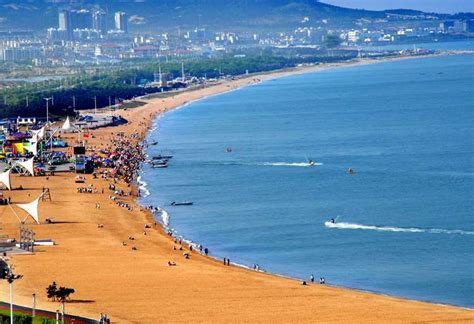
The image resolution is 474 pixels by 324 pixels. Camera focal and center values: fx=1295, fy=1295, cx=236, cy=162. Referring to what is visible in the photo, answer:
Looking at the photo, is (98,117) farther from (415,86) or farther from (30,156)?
(415,86)

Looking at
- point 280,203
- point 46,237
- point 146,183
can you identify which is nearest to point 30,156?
point 146,183

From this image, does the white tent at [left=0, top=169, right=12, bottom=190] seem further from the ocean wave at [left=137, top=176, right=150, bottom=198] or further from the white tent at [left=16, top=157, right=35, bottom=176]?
the ocean wave at [left=137, top=176, right=150, bottom=198]

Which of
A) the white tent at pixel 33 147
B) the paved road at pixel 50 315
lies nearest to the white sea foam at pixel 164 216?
the paved road at pixel 50 315

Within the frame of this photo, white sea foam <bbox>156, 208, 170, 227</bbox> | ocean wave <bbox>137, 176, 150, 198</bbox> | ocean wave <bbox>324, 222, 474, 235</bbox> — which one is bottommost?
ocean wave <bbox>137, 176, 150, 198</bbox>

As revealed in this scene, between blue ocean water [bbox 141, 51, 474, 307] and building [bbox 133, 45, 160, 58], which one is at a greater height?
blue ocean water [bbox 141, 51, 474, 307]

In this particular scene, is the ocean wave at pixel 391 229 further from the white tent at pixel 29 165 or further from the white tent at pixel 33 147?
the white tent at pixel 33 147

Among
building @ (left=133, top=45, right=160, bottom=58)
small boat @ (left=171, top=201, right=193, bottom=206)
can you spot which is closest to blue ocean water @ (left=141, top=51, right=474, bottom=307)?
small boat @ (left=171, top=201, right=193, bottom=206)

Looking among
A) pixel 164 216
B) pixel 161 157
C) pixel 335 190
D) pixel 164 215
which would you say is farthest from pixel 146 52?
pixel 164 216
